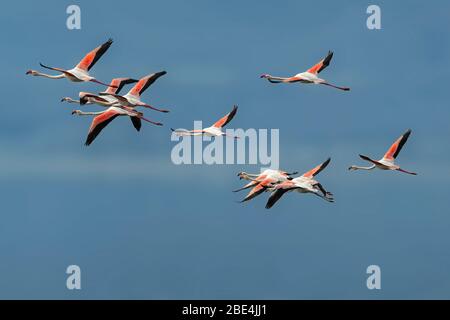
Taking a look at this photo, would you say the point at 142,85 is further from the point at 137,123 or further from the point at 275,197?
the point at 275,197

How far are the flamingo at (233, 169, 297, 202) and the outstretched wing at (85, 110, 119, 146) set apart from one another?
4879 mm

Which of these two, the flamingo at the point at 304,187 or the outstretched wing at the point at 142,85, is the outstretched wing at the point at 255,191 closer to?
the flamingo at the point at 304,187

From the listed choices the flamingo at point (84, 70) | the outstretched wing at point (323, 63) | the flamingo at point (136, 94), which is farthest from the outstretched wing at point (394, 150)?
the flamingo at point (84, 70)

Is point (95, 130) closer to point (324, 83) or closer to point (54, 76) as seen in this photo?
point (54, 76)

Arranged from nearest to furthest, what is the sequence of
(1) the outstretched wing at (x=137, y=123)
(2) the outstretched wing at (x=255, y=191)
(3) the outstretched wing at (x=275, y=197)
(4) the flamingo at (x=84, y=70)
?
(4) the flamingo at (x=84, y=70)
(1) the outstretched wing at (x=137, y=123)
(3) the outstretched wing at (x=275, y=197)
(2) the outstretched wing at (x=255, y=191)

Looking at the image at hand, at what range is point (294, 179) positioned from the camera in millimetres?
54000

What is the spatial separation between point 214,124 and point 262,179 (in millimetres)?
2861

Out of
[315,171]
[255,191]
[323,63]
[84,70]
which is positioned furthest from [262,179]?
[84,70]

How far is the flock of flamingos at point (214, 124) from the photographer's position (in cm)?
5266

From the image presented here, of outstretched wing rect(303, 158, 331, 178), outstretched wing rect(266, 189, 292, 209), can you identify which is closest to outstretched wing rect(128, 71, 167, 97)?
outstretched wing rect(266, 189, 292, 209)

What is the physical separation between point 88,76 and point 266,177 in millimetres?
7244

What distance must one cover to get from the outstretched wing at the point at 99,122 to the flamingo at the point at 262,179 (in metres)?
4.88

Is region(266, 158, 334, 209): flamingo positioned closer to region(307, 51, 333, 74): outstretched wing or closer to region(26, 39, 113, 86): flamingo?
region(307, 51, 333, 74): outstretched wing

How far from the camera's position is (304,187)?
175 ft
